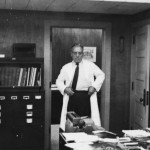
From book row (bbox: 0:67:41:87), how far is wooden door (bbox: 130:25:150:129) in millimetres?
1788

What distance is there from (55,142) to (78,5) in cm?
260

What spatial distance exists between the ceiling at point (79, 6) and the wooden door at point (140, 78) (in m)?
0.48

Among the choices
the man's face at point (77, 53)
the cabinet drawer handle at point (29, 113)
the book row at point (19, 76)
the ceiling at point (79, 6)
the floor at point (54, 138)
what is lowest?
the floor at point (54, 138)

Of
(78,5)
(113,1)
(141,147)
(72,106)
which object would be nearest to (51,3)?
(78,5)

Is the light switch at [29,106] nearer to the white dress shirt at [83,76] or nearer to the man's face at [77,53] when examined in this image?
the white dress shirt at [83,76]

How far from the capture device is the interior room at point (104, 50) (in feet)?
17.0

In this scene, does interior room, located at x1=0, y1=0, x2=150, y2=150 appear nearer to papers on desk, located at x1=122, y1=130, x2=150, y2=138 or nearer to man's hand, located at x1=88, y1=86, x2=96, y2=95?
man's hand, located at x1=88, y1=86, x2=96, y2=95

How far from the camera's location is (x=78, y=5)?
5.00m

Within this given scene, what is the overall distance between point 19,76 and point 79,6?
154 cm

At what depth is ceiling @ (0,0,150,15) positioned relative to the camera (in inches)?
186

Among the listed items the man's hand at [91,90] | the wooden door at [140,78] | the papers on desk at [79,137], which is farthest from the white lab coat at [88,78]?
the papers on desk at [79,137]

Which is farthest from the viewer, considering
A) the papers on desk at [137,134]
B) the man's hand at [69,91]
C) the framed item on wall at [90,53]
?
the framed item on wall at [90,53]

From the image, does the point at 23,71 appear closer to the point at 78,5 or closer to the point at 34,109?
the point at 34,109

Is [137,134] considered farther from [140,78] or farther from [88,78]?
[140,78]
